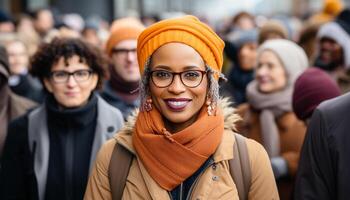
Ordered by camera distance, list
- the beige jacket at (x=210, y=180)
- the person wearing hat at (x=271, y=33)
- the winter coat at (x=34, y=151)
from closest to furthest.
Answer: the beige jacket at (x=210, y=180), the winter coat at (x=34, y=151), the person wearing hat at (x=271, y=33)

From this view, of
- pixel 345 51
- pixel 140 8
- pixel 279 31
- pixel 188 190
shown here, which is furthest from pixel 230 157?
pixel 140 8

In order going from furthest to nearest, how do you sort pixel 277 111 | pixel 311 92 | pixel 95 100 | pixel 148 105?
pixel 277 111 → pixel 95 100 → pixel 311 92 → pixel 148 105

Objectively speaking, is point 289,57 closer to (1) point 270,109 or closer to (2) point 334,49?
(1) point 270,109

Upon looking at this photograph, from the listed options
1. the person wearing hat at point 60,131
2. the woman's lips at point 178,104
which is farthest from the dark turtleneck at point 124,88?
the woman's lips at point 178,104

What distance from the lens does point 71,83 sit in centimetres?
389

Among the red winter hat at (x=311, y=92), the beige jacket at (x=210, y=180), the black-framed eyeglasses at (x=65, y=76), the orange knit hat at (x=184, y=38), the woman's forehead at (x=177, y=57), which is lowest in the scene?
the beige jacket at (x=210, y=180)

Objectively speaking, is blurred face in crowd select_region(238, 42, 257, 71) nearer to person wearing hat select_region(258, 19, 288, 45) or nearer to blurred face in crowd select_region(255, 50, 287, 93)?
person wearing hat select_region(258, 19, 288, 45)

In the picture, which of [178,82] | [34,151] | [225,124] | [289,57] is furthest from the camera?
[289,57]

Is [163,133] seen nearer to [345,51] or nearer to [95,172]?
[95,172]

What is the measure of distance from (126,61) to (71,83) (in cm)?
125

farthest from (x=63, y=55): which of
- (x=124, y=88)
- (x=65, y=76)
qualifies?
(x=124, y=88)

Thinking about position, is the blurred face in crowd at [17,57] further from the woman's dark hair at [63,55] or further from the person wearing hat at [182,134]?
the person wearing hat at [182,134]

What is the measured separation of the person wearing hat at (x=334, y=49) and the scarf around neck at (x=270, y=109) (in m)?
0.80

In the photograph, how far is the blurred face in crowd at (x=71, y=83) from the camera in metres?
3.92
